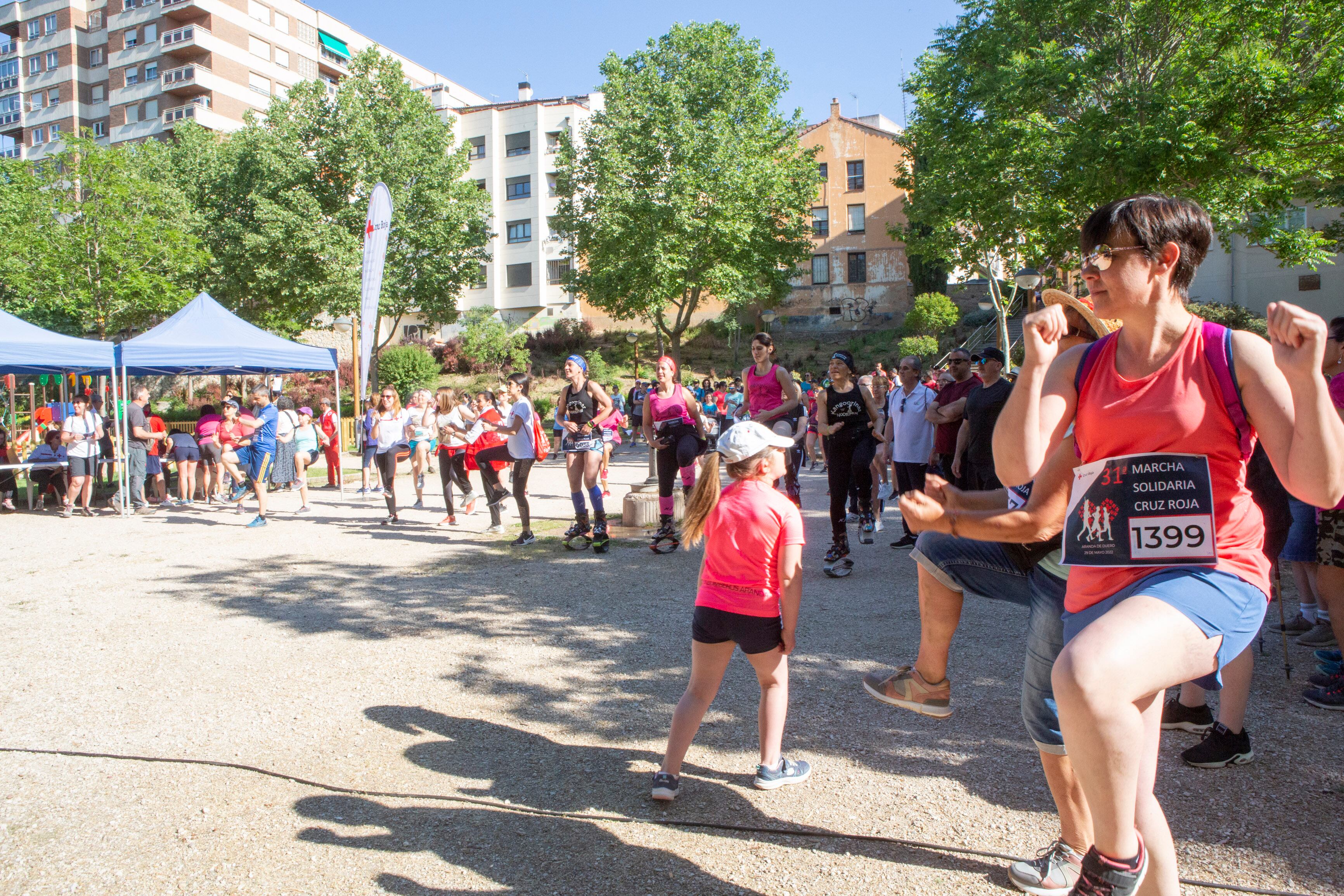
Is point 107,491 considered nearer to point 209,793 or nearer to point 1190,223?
point 209,793

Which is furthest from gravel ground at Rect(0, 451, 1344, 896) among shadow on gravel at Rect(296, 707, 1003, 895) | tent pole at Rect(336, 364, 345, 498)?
tent pole at Rect(336, 364, 345, 498)

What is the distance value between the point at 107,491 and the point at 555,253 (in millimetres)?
41182

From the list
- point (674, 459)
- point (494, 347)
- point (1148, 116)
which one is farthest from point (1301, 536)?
point (494, 347)

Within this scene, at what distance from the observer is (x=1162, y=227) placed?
202cm

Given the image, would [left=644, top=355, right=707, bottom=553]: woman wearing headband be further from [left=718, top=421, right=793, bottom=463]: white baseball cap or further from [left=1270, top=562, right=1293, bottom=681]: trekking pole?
[left=1270, top=562, right=1293, bottom=681]: trekking pole

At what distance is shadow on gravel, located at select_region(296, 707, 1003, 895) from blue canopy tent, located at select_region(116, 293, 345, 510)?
1118cm

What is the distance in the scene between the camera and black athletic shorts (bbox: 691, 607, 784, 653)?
127 inches

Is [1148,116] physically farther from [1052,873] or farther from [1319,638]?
[1052,873]

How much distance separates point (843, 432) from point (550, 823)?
497 centimetres

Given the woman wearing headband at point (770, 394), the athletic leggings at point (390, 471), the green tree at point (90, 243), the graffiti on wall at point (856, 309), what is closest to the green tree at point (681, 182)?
the graffiti on wall at point (856, 309)

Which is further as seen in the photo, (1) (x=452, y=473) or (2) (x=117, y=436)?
(2) (x=117, y=436)

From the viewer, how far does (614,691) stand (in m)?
4.56

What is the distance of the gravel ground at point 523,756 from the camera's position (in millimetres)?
2816

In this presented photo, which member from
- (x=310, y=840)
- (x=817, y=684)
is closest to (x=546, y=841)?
(x=310, y=840)
